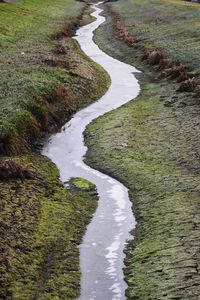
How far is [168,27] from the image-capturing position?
2906 inches

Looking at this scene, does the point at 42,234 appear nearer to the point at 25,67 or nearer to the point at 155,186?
the point at 155,186

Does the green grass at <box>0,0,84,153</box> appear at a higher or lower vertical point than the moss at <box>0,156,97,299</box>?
lower

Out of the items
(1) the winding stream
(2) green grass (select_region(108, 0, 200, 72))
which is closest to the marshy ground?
(1) the winding stream

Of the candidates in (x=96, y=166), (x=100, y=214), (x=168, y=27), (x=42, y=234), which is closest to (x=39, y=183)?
(x=100, y=214)

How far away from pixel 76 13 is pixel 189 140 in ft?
255

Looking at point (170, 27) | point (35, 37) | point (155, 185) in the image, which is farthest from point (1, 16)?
point (155, 185)

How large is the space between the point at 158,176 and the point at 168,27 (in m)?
52.3

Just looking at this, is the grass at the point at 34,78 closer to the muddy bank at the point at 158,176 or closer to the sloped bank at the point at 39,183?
the sloped bank at the point at 39,183

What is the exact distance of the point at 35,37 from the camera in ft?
212

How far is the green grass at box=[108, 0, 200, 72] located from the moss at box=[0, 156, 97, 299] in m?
26.2

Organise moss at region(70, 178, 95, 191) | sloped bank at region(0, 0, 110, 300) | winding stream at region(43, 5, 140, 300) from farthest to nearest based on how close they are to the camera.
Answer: moss at region(70, 178, 95, 191)
sloped bank at region(0, 0, 110, 300)
winding stream at region(43, 5, 140, 300)

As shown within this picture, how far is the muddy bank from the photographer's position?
1742 centimetres

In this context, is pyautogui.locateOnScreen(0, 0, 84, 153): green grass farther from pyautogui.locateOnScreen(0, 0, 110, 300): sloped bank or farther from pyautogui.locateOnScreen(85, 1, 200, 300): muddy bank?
pyautogui.locateOnScreen(85, 1, 200, 300): muddy bank

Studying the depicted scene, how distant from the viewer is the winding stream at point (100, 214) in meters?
17.3
